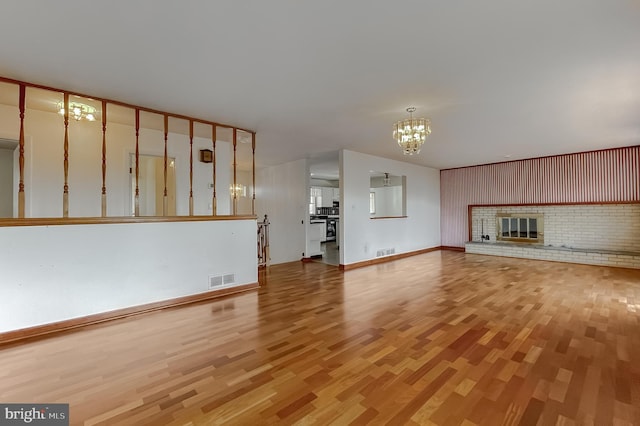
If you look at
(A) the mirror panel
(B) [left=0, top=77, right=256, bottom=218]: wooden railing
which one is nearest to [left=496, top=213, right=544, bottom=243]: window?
(A) the mirror panel

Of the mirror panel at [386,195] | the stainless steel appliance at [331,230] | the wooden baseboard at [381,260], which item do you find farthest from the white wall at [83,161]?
the stainless steel appliance at [331,230]

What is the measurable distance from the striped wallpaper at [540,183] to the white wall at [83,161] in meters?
7.50

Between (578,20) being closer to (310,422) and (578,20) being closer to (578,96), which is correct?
(578,96)

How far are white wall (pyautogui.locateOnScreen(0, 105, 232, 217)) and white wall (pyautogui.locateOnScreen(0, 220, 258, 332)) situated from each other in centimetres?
124

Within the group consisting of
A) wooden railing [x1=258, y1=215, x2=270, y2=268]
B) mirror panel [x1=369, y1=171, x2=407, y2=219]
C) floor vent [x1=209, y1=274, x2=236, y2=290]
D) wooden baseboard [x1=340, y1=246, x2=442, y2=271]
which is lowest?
wooden baseboard [x1=340, y1=246, x2=442, y2=271]

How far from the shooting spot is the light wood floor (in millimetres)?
1677

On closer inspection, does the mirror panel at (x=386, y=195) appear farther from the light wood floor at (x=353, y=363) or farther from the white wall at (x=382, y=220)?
the light wood floor at (x=353, y=363)

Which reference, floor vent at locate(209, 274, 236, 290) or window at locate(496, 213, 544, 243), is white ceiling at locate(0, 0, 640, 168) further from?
window at locate(496, 213, 544, 243)

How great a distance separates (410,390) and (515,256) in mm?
6878

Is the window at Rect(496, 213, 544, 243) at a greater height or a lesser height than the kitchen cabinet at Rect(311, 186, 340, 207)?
lesser

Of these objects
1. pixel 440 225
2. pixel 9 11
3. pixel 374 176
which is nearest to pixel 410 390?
pixel 9 11

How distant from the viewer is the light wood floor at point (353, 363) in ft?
5.50

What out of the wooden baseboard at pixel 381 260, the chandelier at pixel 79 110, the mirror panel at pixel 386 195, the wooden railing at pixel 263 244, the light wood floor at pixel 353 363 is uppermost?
the chandelier at pixel 79 110

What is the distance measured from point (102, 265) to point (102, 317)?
60 centimetres
